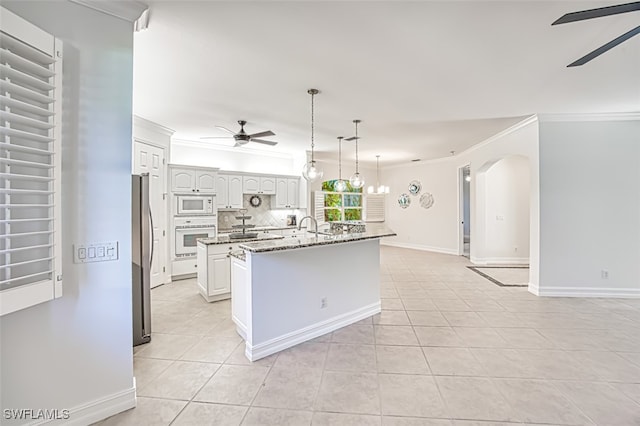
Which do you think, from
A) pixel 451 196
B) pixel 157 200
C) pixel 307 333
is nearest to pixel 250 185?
pixel 157 200

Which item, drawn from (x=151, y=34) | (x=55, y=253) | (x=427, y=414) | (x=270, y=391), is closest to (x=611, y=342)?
(x=427, y=414)

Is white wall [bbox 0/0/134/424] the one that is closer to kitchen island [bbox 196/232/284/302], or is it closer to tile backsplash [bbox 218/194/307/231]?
kitchen island [bbox 196/232/284/302]

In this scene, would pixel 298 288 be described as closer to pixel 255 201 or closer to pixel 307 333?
pixel 307 333

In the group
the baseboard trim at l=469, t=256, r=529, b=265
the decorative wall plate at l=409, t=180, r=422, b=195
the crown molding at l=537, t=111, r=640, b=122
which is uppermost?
the crown molding at l=537, t=111, r=640, b=122

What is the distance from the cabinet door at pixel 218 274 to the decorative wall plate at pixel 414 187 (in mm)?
6970

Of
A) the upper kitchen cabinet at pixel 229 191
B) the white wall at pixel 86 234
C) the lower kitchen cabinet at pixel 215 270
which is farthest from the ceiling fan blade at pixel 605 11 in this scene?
the upper kitchen cabinet at pixel 229 191

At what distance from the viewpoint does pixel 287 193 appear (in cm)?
706

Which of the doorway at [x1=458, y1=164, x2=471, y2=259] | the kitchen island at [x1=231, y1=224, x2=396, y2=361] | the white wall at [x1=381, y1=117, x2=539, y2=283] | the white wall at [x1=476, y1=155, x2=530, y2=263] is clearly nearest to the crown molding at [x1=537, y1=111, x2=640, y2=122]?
the white wall at [x1=381, y1=117, x2=539, y2=283]

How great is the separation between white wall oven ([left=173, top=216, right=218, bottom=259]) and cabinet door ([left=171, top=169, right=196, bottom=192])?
56 centimetres

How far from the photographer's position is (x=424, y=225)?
9094mm

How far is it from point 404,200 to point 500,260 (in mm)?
3527

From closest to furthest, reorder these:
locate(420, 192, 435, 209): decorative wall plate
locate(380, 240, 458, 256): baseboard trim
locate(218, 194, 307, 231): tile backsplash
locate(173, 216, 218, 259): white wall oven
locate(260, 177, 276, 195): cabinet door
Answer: locate(173, 216, 218, 259): white wall oven, locate(218, 194, 307, 231): tile backsplash, locate(260, 177, 276, 195): cabinet door, locate(380, 240, 458, 256): baseboard trim, locate(420, 192, 435, 209): decorative wall plate

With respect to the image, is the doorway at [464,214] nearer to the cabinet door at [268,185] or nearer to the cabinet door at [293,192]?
the cabinet door at [293,192]

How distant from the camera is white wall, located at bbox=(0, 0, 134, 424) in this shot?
5.34ft
